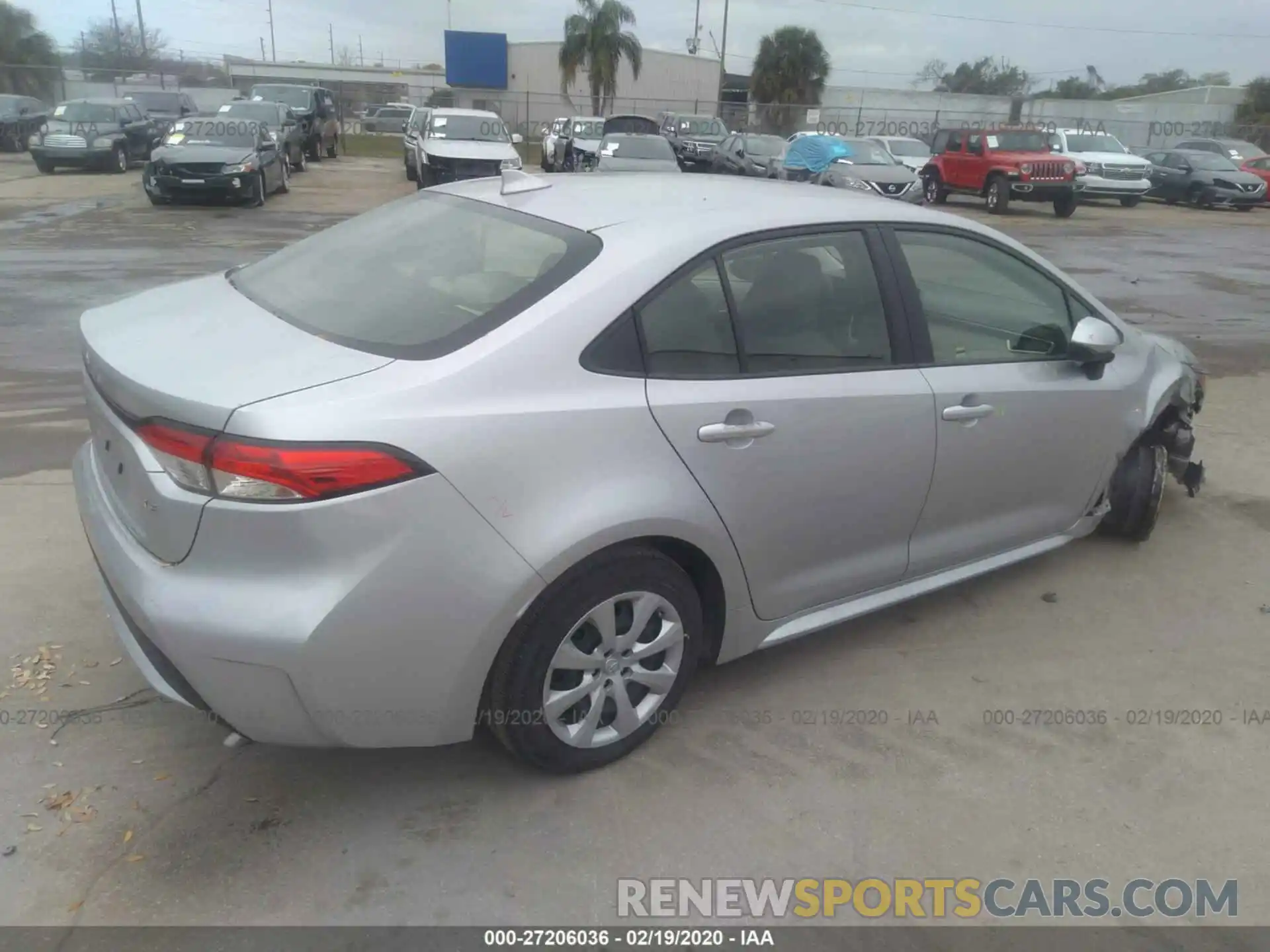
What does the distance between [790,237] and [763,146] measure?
70.4 ft

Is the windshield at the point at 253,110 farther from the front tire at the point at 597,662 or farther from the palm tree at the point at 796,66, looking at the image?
the palm tree at the point at 796,66

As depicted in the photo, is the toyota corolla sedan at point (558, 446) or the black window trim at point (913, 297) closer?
the toyota corolla sedan at point (558, 446)

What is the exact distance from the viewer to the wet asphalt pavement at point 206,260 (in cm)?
631

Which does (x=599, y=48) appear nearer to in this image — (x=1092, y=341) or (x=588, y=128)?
(x=588, y=128)

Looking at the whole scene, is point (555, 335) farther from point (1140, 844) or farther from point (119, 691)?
point (1140, 844)

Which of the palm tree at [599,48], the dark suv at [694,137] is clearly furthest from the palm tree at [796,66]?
the dark suv at [694,137]

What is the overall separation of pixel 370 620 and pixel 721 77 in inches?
2352

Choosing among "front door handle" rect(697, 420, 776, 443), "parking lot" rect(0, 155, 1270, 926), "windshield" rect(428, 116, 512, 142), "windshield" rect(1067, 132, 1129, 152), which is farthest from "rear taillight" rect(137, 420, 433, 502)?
"windshield" rect(1067, 132, 1129, 152)

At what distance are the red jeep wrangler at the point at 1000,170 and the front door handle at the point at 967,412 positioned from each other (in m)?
19.3

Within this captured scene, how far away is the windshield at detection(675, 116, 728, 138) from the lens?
26859mm

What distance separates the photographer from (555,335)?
8.23ft

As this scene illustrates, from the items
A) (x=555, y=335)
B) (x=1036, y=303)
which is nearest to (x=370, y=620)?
(x=555, y=335)

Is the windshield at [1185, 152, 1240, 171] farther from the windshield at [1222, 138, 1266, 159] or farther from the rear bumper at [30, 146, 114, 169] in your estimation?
the rear bumper at [30, 146, 114, 169]

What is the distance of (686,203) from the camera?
3092 mm
